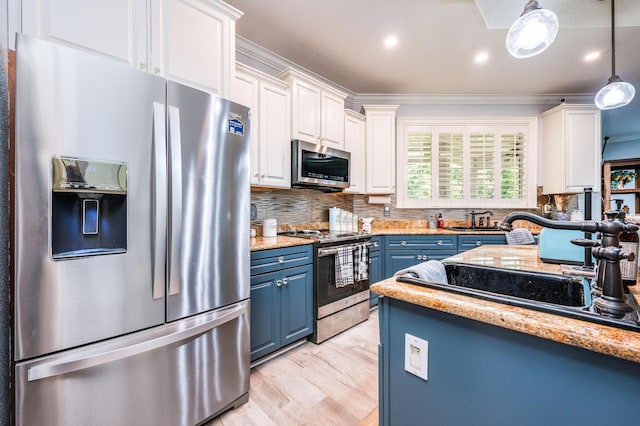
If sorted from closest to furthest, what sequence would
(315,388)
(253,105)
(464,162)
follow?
1. (315,388)
2. (253,105)
3. (464,162)

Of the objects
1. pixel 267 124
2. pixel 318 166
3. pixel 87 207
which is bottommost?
pixel 87 207

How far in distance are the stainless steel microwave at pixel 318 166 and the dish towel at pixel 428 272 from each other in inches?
70.0

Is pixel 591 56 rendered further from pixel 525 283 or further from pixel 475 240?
pixel 525 283

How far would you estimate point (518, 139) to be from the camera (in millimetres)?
3965

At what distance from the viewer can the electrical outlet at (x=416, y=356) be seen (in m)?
0.86

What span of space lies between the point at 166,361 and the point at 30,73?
1.28 m

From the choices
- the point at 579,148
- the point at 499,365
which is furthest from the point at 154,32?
the point at 579,148

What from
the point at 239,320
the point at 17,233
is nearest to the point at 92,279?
the point at 17,233

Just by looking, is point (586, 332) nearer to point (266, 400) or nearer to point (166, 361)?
point (166, 361)

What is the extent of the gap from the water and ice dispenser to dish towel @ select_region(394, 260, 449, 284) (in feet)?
3.84

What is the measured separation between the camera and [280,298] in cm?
218

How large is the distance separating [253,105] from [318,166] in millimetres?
864

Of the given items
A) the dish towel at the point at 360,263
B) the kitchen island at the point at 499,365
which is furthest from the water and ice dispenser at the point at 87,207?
the dish towel at the point at 360,263

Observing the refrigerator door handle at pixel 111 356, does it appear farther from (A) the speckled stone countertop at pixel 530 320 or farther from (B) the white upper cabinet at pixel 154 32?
(B) the white upper cabinet at pixel 154 32
